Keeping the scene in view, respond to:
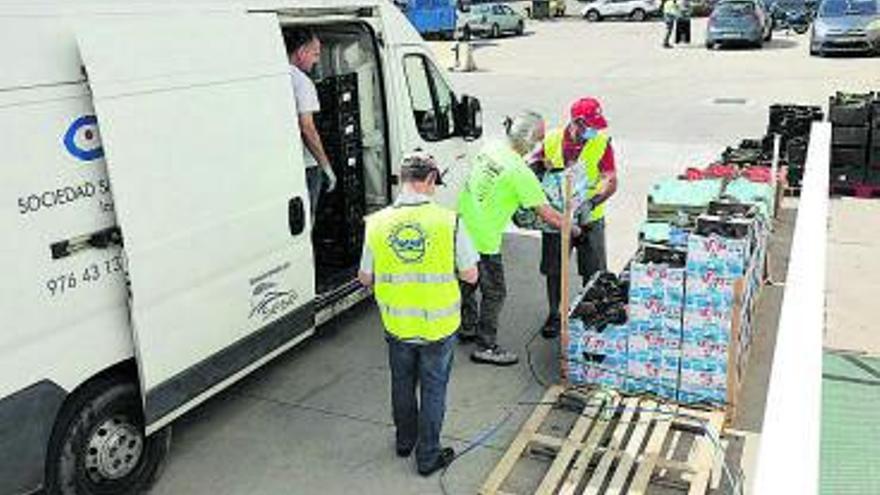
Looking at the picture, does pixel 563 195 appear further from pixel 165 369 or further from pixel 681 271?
pixel 165 369

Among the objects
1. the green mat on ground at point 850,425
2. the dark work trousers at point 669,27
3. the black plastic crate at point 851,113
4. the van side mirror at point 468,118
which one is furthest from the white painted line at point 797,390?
the dark work trousers at point 669,27

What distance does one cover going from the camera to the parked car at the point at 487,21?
3550 cm

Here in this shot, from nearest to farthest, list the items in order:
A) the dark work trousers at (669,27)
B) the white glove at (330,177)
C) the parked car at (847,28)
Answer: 1. the white glove at (330,177)
2. the parked car at (847,28)
3. the dark work trousers at (669,27)

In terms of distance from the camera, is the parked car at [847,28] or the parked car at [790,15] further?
the parked car at [790,15]

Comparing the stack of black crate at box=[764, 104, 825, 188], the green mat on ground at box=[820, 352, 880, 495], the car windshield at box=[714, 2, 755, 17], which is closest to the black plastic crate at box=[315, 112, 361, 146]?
the green mat on ground at box=[820, 352, 880, 495]

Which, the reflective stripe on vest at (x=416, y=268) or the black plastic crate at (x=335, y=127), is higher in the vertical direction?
the black plastic crate at (x=335, y=127)

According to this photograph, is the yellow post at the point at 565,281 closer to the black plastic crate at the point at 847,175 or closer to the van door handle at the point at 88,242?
the van door handle at the point at 88,242

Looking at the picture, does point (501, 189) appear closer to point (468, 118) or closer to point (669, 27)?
point (468, 118)

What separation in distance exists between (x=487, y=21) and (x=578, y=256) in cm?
2972

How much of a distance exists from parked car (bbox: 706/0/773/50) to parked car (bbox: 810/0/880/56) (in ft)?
7.40

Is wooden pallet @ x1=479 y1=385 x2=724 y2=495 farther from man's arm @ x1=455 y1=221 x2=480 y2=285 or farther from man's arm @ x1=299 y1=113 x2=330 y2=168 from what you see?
man's arm @ x1=299 y1=113 x2=330 y2=168

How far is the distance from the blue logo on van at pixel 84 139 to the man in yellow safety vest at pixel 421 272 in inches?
56.6

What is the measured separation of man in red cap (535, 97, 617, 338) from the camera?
684 cm

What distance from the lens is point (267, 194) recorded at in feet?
18.4
